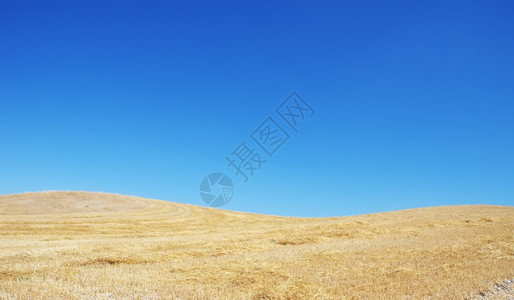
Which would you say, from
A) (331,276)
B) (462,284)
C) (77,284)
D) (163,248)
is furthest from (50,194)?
(462,284)

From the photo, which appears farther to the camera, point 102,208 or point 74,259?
point 102,208

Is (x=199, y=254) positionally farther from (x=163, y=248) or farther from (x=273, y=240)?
(x=273, y=240)

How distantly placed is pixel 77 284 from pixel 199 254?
6124 mm

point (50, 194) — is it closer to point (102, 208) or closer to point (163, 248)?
point (102, 208)

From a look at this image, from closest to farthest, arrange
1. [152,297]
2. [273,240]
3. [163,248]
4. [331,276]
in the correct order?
[152,297], [331,276], [163,248], [273,240]

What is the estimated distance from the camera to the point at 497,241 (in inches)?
560

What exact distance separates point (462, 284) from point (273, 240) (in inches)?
448

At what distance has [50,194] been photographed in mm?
41812

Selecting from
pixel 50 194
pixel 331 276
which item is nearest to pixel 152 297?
pixel 331 276

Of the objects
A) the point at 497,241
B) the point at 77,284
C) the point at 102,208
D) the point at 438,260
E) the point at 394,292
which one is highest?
the point at 102,208

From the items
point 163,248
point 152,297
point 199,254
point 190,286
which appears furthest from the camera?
point 163,248

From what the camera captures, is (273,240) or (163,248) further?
(273,240)

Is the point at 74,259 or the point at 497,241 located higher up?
the point at 497,241

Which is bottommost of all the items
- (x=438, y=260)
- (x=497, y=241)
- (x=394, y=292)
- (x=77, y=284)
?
(x=77, y=284)
